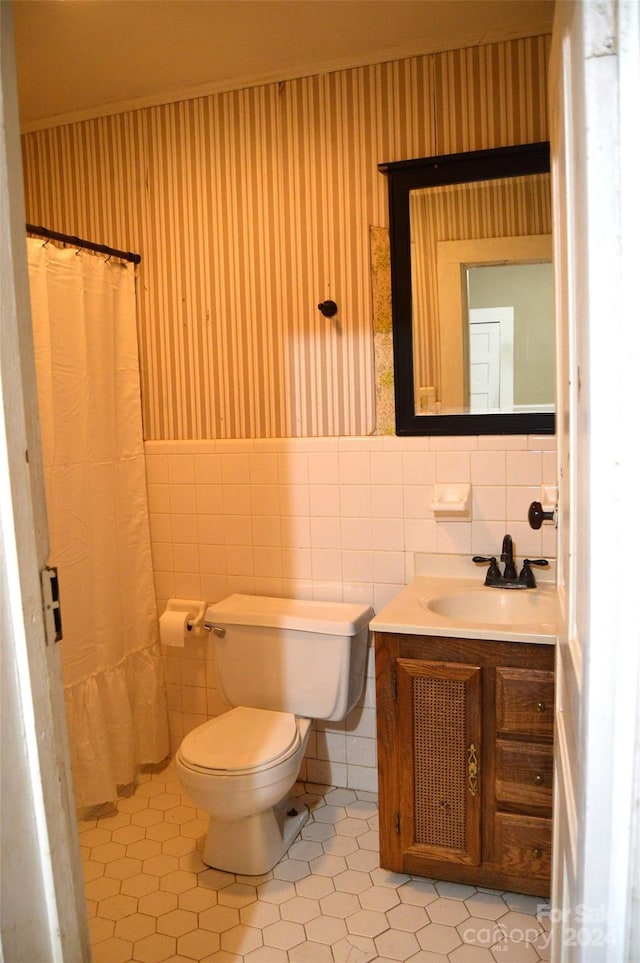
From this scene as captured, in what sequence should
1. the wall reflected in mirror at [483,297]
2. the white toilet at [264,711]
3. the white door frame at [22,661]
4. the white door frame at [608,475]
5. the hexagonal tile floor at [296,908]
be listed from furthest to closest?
the wall reflected in mirror at [483,297], the white toilet at [264,711], the hexagonal tile floor at [296,908], the white door frame at [22,661], the white door frame at [608,475]

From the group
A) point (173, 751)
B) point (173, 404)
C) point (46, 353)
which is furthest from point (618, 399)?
point (173, 751)

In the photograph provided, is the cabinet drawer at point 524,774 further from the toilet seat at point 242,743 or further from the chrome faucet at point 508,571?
the toilet seat at point 242,743

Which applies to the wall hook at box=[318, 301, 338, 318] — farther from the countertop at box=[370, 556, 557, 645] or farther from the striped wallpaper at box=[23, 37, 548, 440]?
the countertop at box=[370, 556, 557, 645]

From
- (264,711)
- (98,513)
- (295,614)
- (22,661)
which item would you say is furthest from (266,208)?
(22,661)

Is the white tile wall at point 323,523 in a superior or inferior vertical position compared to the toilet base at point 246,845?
superior

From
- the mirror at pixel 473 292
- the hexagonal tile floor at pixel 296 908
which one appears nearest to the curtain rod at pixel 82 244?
the mirror at pixel 473 292

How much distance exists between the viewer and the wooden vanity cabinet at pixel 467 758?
1.83 metres

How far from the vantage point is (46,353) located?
223cm

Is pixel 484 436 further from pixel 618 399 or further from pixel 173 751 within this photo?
pixel 173 751

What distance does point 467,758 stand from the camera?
189cm

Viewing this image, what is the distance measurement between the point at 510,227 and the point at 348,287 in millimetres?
551

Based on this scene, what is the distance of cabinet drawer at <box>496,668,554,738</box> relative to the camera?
181 centimetres

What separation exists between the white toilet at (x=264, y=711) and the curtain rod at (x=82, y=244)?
131 centimetres

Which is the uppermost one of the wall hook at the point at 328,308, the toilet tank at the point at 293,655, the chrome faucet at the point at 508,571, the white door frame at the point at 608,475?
the wall hook at the point at 328,308
